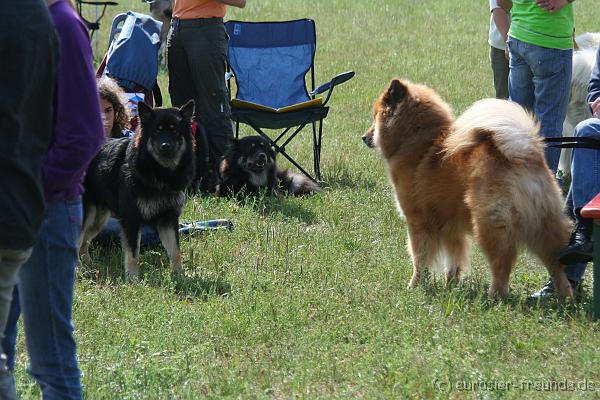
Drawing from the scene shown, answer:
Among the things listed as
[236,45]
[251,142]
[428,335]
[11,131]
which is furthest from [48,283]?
[236,45]

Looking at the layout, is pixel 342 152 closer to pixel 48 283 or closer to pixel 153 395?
pixel 153 395

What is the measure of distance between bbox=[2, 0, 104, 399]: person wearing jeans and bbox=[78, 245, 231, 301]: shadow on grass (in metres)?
2.08

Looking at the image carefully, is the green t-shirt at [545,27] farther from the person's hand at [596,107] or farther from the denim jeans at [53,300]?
the denim jeans at [53,300]

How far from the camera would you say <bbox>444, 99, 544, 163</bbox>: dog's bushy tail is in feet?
14.4

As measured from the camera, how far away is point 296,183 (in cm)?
763

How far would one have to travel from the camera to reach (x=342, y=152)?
8.99 metres

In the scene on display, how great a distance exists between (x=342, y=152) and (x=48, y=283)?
21.4 feet

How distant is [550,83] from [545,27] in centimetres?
40

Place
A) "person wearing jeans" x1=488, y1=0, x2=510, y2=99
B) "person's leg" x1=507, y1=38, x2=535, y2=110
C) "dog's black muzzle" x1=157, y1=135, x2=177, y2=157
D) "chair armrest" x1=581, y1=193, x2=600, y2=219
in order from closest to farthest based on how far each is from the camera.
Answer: "chair armrest" x1=581, y1=193, x2=600, y2=219 < "dog's black muzzle" x1=157, y1=135, x2=177, y2=157 < "person's leg" x1=507, y1=38, x2=535, y2=110 < "person wearing jeans" x1=488, y1=0, x2=510, y2=99

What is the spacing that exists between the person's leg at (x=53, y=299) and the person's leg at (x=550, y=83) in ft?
13.8

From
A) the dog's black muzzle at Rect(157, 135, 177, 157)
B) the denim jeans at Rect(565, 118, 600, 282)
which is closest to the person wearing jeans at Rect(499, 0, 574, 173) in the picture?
the denim jeans at Rect(565, 118, 600, 282)

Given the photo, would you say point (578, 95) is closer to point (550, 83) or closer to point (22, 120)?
point (550, 83)

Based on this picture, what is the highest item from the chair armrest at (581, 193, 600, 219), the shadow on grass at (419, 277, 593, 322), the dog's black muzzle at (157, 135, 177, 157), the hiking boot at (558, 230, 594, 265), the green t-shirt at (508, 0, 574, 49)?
the green t-shirt at (508, 0, 574, 49)

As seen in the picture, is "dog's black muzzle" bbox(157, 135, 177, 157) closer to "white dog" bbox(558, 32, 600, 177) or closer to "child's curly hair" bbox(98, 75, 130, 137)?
"child's curly hair" bbox(98, 75, 130, 137)
